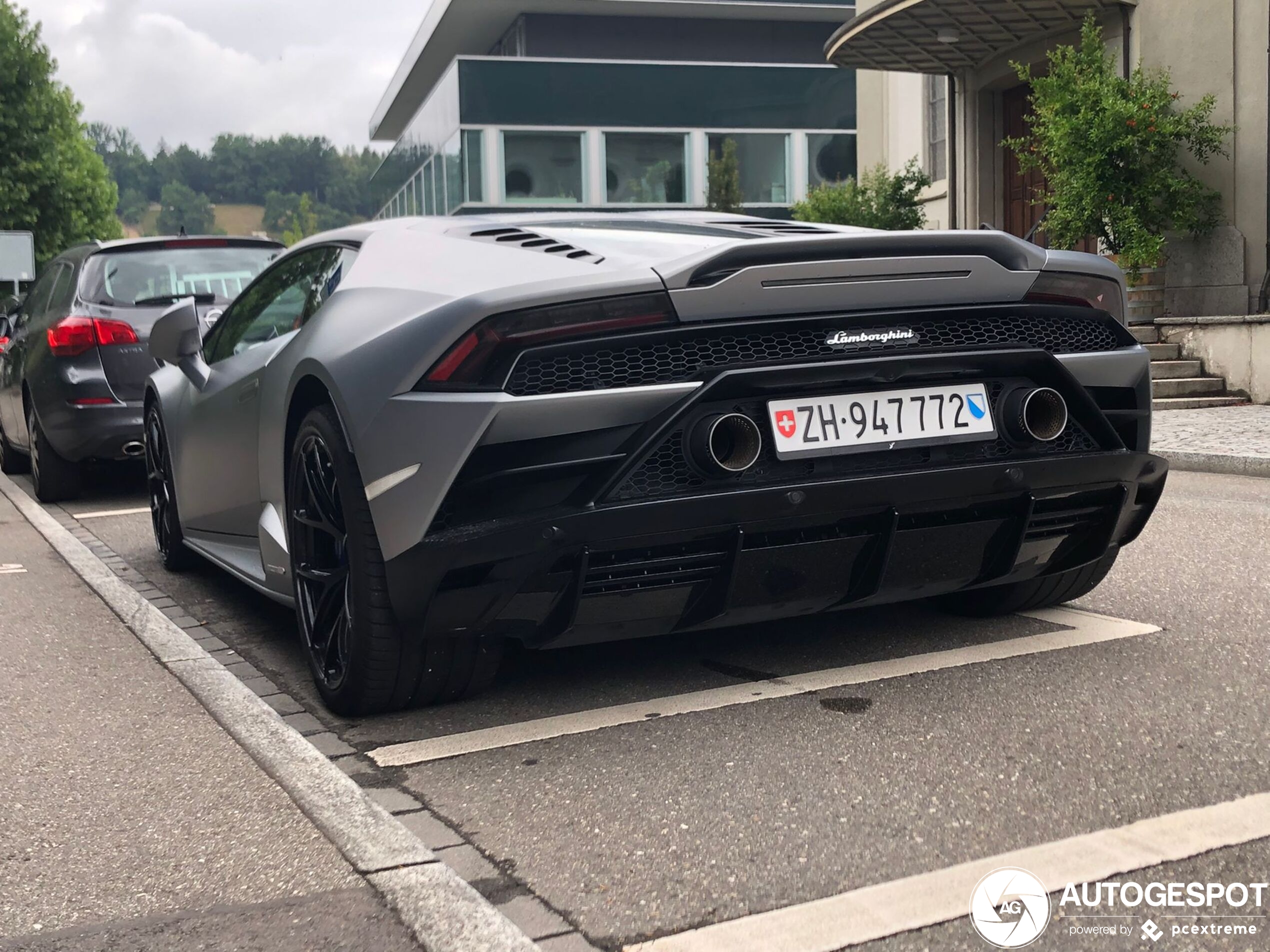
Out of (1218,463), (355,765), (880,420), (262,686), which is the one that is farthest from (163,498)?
(1218,463)

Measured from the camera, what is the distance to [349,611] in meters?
3.51

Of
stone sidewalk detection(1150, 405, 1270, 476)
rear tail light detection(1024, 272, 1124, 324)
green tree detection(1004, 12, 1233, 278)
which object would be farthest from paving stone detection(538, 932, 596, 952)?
green tree detection(1004, 12, 1233, 278)

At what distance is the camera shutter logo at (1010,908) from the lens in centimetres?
222

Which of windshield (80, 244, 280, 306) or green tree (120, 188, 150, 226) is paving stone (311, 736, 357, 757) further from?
green tree (120, 188, 150, 226)

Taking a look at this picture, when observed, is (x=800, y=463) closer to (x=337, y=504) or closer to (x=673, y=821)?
(x=673, y=821)

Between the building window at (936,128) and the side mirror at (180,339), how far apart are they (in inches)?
624

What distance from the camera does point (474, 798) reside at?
3010 millimetres

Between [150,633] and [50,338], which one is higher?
[50,338]

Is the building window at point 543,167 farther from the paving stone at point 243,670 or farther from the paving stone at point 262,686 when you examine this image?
the paving stone at point 262,686

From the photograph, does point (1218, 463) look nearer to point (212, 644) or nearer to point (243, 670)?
point (212, 644)

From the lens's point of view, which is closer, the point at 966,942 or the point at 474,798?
the point at 966,942

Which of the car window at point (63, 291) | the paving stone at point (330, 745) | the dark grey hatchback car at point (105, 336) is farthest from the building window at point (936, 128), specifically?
the paving stone at point (330, 745)

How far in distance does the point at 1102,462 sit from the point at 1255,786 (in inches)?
40.6

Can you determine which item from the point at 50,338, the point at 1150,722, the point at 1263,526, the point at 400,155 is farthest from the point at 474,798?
the point at 400,155
